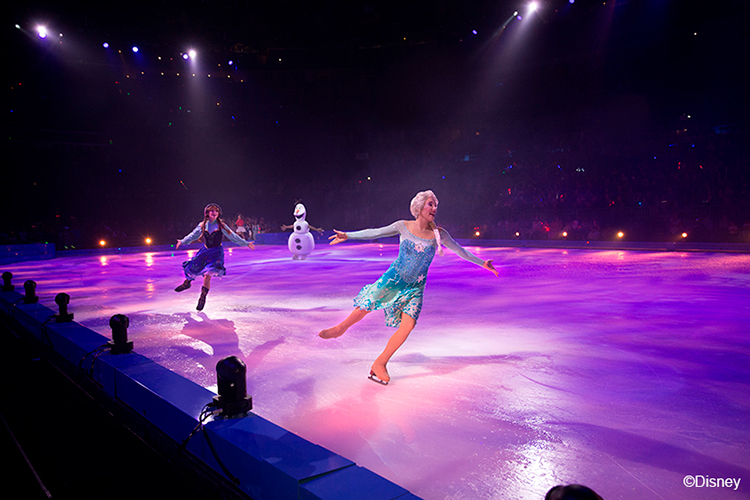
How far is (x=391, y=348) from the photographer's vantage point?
3896mm

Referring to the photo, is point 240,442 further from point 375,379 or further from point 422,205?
point 422,205

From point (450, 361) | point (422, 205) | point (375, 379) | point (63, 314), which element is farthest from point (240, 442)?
point (63, 314)

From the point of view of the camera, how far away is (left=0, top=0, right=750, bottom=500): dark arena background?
2.70m

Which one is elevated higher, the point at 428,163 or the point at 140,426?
the point at 428,163

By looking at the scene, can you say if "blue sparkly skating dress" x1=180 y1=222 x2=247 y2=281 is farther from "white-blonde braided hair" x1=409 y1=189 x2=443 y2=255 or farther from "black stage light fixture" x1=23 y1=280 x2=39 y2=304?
"white-blonde braided hair" x1=409 y1=189 x2=443 y2=255

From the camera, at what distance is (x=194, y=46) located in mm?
19859

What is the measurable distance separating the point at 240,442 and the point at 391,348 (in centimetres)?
174

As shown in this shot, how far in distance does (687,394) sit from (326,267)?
32.7 ft

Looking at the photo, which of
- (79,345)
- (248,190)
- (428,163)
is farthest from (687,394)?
(248,190)

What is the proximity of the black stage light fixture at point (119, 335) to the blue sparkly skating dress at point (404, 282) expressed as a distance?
1.94 metres

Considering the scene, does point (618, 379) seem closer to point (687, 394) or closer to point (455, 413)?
point (687, 394)

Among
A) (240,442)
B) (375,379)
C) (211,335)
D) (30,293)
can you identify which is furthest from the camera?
(30,293)

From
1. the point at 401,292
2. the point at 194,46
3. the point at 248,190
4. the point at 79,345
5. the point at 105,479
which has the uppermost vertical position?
the point at 194,46

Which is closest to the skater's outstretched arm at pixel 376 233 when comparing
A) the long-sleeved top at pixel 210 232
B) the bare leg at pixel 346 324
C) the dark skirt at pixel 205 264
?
the bare leg at pixel 346 324
